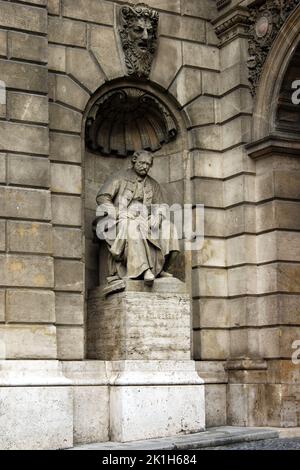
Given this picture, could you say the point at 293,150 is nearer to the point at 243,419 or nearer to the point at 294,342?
the point at 294,342

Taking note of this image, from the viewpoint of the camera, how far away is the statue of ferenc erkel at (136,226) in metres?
16.0

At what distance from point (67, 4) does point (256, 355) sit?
7.10m

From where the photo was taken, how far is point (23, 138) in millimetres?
15047

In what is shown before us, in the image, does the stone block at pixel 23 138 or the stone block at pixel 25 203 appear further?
the stone block at pixel 23 138

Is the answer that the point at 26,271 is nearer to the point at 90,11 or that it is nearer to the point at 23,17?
the point at 23,17

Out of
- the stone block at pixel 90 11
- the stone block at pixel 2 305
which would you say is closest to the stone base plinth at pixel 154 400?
the stone block at pixel 2 305

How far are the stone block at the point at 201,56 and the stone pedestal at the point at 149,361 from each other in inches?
172

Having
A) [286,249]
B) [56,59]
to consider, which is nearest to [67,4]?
[56,59]

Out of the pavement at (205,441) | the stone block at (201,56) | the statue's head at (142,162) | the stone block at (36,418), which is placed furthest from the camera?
the stone block at (201,56)

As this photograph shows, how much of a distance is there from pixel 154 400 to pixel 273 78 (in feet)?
20.2

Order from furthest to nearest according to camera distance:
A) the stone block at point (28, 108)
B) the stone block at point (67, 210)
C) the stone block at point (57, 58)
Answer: the stone block at point (57, 58)
the stone block at point (67, 210)
the stone block at point (28, 108)

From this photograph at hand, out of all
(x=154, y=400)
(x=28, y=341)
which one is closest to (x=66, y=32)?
(x=28, y=341)

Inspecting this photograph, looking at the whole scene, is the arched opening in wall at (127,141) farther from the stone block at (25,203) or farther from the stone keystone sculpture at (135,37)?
the stone block at (25,203)

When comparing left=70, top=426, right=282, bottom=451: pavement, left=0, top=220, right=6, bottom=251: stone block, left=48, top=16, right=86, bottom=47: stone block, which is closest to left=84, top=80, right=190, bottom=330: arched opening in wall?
left=48, top=16, right=86, bottom=47: stone block
